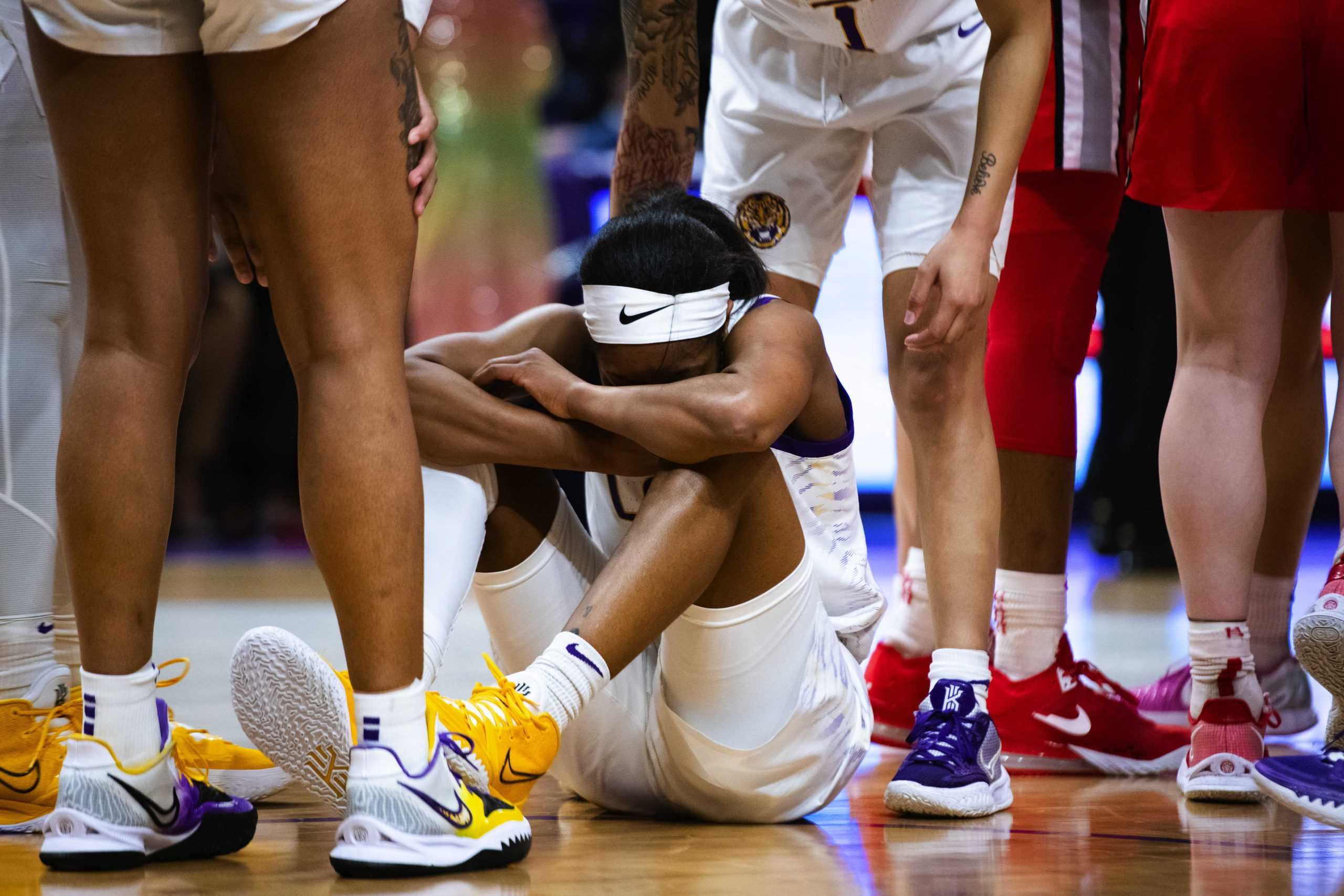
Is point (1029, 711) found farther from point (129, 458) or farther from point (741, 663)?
point (129, 458)

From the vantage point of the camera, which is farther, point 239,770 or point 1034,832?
point 239,770

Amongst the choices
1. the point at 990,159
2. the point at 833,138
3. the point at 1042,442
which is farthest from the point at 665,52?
the point at 1042,442

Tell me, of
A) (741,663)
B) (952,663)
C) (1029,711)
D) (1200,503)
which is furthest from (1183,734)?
(741,663)

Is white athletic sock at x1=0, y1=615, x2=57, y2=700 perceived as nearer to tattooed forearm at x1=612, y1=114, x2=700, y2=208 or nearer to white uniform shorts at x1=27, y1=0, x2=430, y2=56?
white uniform shorts at x1=27, y1=0, x2=430, y2=56

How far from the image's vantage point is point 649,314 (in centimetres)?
172

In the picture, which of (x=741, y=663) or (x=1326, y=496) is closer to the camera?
(x=741, y=663)

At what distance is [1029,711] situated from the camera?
2320 millimetres

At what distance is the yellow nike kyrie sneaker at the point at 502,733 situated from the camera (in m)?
1.45

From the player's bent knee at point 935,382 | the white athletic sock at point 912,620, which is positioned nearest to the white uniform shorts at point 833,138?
the player's bent knee at point 935,382

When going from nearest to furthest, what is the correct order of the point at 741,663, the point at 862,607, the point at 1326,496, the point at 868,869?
the point at 868,869
the point at 741,663
the point at 862,607
the point at 1326,496

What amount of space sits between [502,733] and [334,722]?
0.57 ft

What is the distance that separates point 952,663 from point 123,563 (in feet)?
3.56

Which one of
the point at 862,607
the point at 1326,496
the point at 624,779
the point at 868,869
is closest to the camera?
the point at 868,869

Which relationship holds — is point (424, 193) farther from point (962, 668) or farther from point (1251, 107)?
point (1251, 107)
